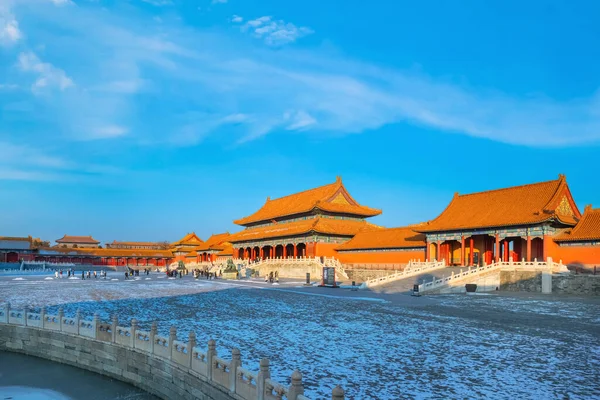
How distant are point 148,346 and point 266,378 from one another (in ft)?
19.4

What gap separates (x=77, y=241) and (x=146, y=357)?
123 m

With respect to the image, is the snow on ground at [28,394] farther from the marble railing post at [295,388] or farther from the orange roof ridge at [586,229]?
the orange roof ridge at [586,229]

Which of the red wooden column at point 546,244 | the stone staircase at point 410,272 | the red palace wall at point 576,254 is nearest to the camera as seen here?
the red palace wall at point 576,254

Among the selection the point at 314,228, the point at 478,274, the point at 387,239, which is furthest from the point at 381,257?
the point at 478,274

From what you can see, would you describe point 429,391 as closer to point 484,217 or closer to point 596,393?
point 596,393

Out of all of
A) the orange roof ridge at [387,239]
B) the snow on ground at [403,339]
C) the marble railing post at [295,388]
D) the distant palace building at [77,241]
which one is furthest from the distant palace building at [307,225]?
the distant palace building at [77,241]

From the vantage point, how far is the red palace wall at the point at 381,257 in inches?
1832

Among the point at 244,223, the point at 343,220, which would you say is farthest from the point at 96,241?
the point at 343,220

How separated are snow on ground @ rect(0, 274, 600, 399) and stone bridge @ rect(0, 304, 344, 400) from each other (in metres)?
1.58

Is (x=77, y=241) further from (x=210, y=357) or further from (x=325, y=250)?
(x=210, y=357)

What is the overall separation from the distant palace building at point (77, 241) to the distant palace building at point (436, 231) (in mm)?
40049

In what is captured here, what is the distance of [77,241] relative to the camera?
12494 centimetres

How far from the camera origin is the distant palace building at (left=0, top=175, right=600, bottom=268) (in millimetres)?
36188

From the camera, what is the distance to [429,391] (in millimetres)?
10172
